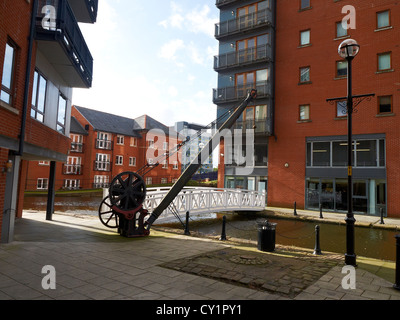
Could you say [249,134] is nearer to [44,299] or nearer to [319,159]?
[319,159]

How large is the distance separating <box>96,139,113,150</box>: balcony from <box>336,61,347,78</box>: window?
34.2 metres

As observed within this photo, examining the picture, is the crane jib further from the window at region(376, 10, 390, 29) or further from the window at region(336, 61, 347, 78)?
the window at region(376, 10, 390, 29)

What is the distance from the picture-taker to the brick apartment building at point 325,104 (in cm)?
1903

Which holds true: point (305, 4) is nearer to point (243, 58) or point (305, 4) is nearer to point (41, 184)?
point (243, 58)

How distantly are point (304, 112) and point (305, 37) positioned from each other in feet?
20.6


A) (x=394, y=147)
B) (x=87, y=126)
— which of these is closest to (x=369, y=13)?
(x=394, y=147)

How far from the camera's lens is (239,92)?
2506cm

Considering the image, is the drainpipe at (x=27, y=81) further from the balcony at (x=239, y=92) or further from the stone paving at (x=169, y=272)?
the balcony at (x=239, y=92)

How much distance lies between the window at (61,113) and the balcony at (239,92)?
15.1 m

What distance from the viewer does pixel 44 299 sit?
170 inches

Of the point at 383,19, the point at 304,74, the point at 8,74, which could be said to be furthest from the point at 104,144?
the point at 383,19

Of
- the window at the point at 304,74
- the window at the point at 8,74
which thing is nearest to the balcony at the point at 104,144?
the window at the point at 304,74

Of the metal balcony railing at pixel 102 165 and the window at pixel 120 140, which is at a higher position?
the window at pixel 120 140
